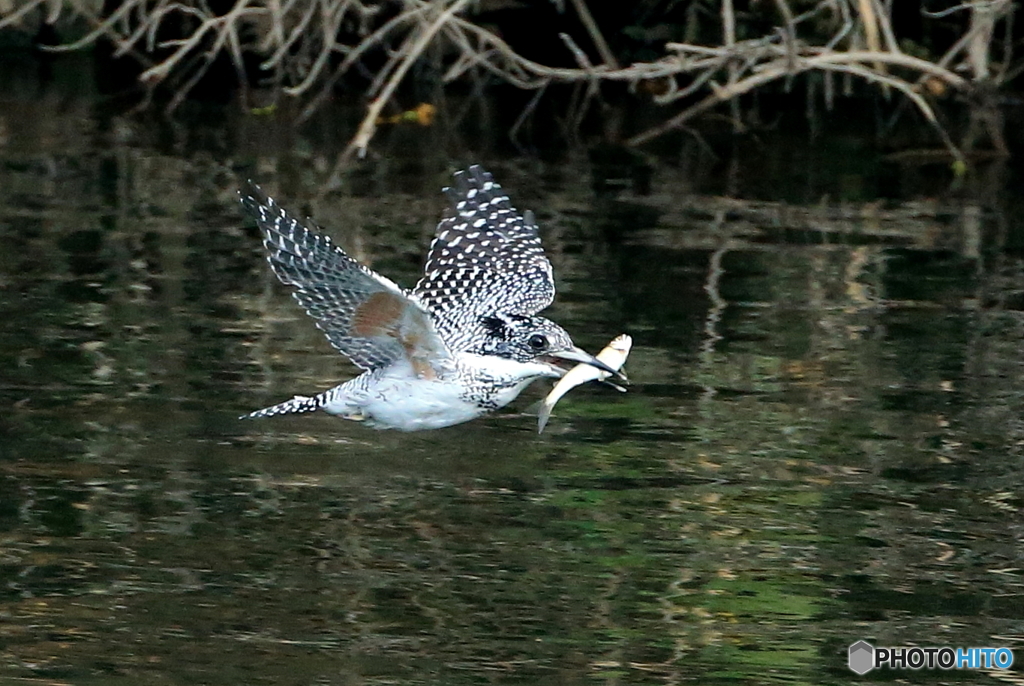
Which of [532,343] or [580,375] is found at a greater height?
[532,343]

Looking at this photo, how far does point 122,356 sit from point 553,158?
5.60 meters

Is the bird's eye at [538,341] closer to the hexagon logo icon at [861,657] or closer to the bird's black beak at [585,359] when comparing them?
the bird's black beak at [585,359]

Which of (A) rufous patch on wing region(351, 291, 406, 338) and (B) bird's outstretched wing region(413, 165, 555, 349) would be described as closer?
(A) rufous patch on wing region(351, 291, 406, 338)

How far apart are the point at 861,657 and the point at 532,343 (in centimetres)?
179

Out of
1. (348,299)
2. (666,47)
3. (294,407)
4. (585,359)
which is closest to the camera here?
(348,299)

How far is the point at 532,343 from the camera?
640cm

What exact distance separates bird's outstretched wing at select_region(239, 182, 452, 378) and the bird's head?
0.19 metres

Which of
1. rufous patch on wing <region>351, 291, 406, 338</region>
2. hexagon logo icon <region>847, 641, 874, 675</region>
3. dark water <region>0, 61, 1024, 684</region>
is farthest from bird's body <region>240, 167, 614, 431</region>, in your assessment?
hexagon logo icon <region>847, 641, 874, 675</region>

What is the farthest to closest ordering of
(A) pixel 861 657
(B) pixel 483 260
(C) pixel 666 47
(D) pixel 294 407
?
(C) pixel 666 47 → (B) pixel 483 260 → (D) pixel 294 407 → (A) pixel 861 657

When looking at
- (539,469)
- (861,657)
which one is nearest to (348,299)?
(539,469)

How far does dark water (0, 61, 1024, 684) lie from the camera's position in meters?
5.18

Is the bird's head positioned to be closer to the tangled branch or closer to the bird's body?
the bird's body

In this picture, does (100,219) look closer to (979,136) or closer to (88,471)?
(88,471)

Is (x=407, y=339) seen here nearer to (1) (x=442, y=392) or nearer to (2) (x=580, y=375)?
A: (1) (x=442, y=392)
